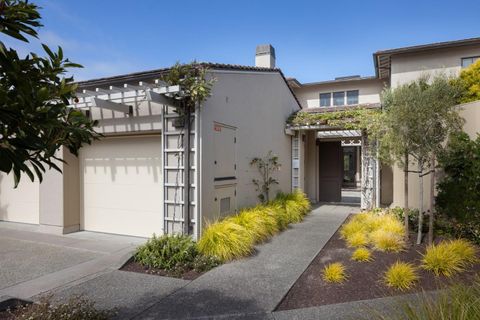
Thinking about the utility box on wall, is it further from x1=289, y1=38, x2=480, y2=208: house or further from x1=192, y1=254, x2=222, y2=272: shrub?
x1=289, y1=38, x2=480, y2=208: house

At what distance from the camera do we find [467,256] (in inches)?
217

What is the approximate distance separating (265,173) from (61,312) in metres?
7.34

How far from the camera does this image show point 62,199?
814 centimetres

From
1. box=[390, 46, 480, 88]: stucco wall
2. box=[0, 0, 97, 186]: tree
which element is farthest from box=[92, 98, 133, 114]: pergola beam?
box=[390, 46, 480, 88]: stucco wall

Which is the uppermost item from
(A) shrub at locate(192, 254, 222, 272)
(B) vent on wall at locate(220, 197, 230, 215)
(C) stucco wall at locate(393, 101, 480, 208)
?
(C) stucco wall at locate(393, 101, 480, 208)

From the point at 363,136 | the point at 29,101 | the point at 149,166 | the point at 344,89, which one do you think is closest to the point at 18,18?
the point at 29,101

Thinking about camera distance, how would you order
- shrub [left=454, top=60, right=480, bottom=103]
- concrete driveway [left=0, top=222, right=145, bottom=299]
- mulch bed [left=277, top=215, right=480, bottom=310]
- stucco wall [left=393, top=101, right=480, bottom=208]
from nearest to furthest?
mulch bed [left=277, top=215, right=480, bottom=310] < concrete driveway [left=0, top=222, right=145, bottom=299] < stucco wall [left=393, top=101, right=480, bottom=208] < shrub [left=454, top=60, right=480, bottom=103]

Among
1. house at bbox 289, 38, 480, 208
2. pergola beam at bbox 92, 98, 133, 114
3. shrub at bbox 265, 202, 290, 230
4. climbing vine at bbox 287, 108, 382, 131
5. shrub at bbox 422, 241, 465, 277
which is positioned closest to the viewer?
shrub at bbox 422, 241, 465, 277

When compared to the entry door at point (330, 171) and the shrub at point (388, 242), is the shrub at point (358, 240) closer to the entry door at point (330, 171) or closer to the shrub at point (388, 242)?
the shrub at point (388, 242)

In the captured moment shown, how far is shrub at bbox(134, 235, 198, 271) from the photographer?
5605 mm

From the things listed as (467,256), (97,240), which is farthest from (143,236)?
(467,256)

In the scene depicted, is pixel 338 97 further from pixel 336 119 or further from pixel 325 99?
pixel 336 119

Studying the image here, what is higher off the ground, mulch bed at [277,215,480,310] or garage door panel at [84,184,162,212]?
garage door panel at [84,184,162,212]

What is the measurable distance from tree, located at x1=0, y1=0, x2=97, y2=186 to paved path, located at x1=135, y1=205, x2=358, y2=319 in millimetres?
2696
